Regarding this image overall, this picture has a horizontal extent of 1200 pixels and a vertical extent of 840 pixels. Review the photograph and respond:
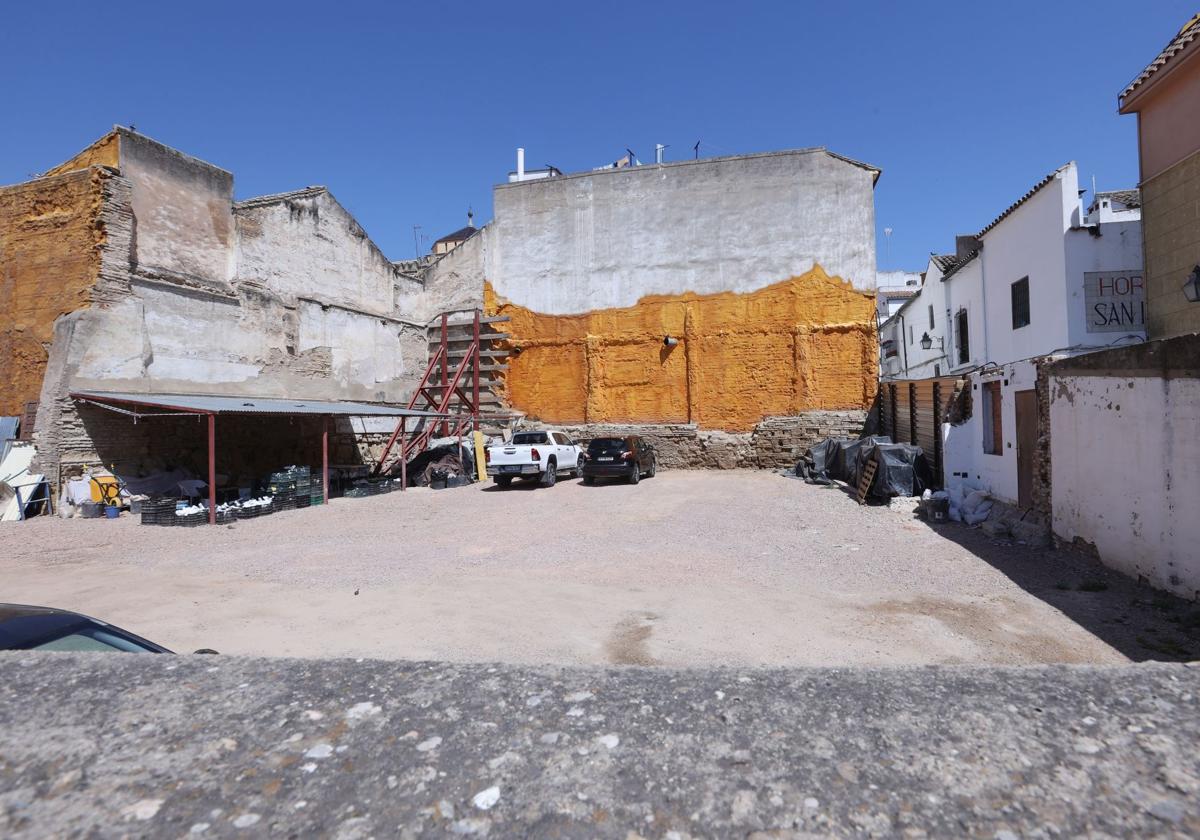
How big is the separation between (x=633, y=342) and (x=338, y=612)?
2020cm

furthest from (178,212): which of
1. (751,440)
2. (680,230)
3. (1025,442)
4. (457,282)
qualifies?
(1025,442)

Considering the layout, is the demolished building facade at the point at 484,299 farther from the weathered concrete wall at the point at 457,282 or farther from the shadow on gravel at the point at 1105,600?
the shadow on gravel at the point at 1105,600

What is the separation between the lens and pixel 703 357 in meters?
26.4

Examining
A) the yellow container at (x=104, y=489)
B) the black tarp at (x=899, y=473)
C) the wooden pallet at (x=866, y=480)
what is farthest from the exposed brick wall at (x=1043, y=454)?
the yellow container at (x=104, y=489)

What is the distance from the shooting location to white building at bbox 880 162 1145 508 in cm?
1267

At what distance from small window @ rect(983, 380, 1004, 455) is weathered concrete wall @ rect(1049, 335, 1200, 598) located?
4054mm

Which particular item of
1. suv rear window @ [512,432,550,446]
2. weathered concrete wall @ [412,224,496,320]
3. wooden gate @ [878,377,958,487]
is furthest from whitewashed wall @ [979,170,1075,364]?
weathered concrete wall @ [412,224,496,320]

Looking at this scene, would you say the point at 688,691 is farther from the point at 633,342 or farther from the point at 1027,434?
the point at 633,342

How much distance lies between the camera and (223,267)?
2136 cm

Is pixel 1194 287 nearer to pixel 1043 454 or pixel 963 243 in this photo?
pixel 1043 454

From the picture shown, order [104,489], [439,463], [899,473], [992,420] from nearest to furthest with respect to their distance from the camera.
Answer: [992,420] → [899,473] → [104,489] → [439,463]

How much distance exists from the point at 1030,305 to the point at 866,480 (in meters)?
4.97

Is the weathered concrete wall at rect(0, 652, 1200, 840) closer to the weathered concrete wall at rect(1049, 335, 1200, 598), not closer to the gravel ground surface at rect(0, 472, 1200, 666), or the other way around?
the gravel ground surface at rect(0, 472, 1200, 666)

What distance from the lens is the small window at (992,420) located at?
14.2m
